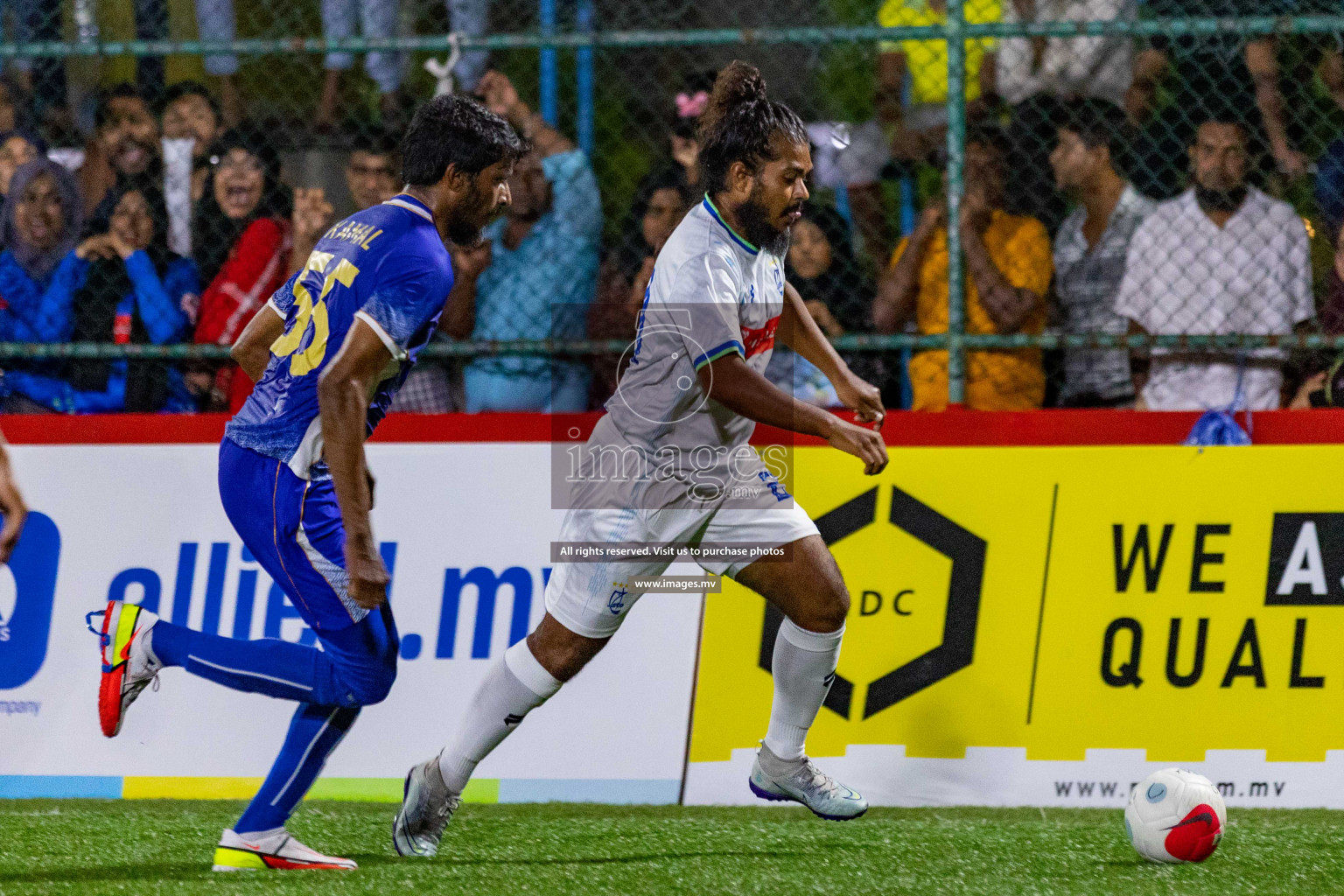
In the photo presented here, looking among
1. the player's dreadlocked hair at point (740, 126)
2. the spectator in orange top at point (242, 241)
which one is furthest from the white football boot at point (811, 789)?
the spectator in orange top at point (242, 241)

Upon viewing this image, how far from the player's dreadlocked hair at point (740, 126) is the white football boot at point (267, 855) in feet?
6.90

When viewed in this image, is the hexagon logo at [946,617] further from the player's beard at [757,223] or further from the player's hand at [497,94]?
the player's hand at [497,94]

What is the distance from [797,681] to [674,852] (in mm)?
597

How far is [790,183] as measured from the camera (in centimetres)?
415

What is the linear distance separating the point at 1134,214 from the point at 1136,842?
2.72 m

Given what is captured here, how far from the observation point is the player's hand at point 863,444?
3879 mm

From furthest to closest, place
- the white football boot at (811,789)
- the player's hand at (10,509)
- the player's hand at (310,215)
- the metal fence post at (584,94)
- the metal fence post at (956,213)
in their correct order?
the metal fence post at (584,94) → the player's hand at (310,215) → the metal fence post at (956,213) → the white football boot at (811,789) → the player's hand at (10,509)

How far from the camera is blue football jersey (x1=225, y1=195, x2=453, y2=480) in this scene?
12.2 feet

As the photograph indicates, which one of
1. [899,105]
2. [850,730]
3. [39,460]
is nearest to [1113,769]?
[850,730]

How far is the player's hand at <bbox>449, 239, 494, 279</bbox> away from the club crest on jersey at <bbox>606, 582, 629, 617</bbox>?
2219mm

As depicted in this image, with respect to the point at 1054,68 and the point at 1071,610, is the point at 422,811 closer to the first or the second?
the point at 1071,610

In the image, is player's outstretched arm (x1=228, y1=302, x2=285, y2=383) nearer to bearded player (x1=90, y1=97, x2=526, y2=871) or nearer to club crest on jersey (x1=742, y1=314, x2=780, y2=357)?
bearded player (x1=90, y1=97, x2=526, y2=871)

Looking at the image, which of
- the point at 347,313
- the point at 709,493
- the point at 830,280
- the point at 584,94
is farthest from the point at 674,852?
the point at 584,94

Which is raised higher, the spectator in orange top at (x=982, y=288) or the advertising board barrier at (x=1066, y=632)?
the spectator in orange top at (x=982, y=288)
